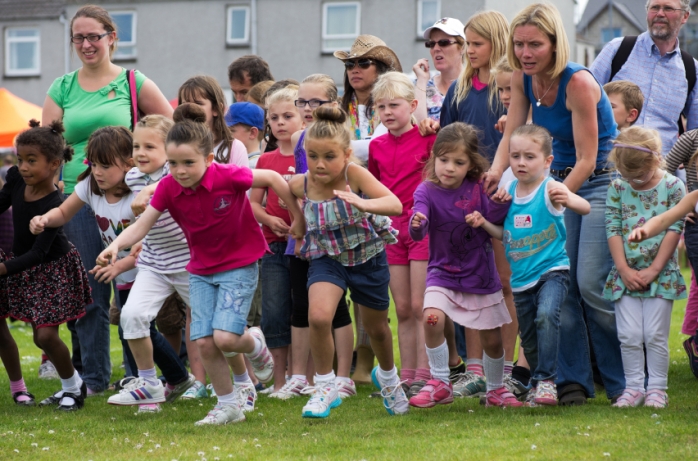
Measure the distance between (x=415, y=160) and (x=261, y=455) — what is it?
2.73 m

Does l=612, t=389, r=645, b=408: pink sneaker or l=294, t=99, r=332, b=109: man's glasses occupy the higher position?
l=294, t=99, r=332, b=109: man's glasses

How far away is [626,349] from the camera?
5.96m

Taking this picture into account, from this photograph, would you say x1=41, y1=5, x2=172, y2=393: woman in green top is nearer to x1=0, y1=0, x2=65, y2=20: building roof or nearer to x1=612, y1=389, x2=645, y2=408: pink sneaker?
x1=612, y1=389, x2=645, y2=408: pink sneaker

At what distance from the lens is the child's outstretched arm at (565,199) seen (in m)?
5.54

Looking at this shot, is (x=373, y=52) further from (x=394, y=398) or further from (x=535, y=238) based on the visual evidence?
(x=394, y=398)

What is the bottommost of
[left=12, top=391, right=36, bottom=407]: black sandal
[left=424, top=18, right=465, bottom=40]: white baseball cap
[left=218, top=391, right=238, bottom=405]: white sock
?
[left=12, top=391, right=36, bottom=407]: black sandal

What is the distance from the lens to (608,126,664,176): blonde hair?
5.85m

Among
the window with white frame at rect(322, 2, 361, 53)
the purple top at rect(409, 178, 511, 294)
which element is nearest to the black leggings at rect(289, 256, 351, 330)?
the purple top at rect(409, 178, 511, 294)

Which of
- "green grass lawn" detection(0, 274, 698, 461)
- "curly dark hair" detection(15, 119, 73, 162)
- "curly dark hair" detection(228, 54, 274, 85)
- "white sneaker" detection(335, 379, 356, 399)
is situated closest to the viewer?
"green grass lawn" detection(0, 274, 698, 461)

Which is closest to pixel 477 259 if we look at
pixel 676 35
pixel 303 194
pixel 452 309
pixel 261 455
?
pixel 452 309

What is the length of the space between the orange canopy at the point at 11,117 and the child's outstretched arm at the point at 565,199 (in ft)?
48.7

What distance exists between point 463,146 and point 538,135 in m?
0.50

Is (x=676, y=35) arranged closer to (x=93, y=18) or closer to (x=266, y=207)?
(x=266, y=207)

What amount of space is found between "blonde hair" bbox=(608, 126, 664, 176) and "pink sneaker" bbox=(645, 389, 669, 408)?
1.38 m
